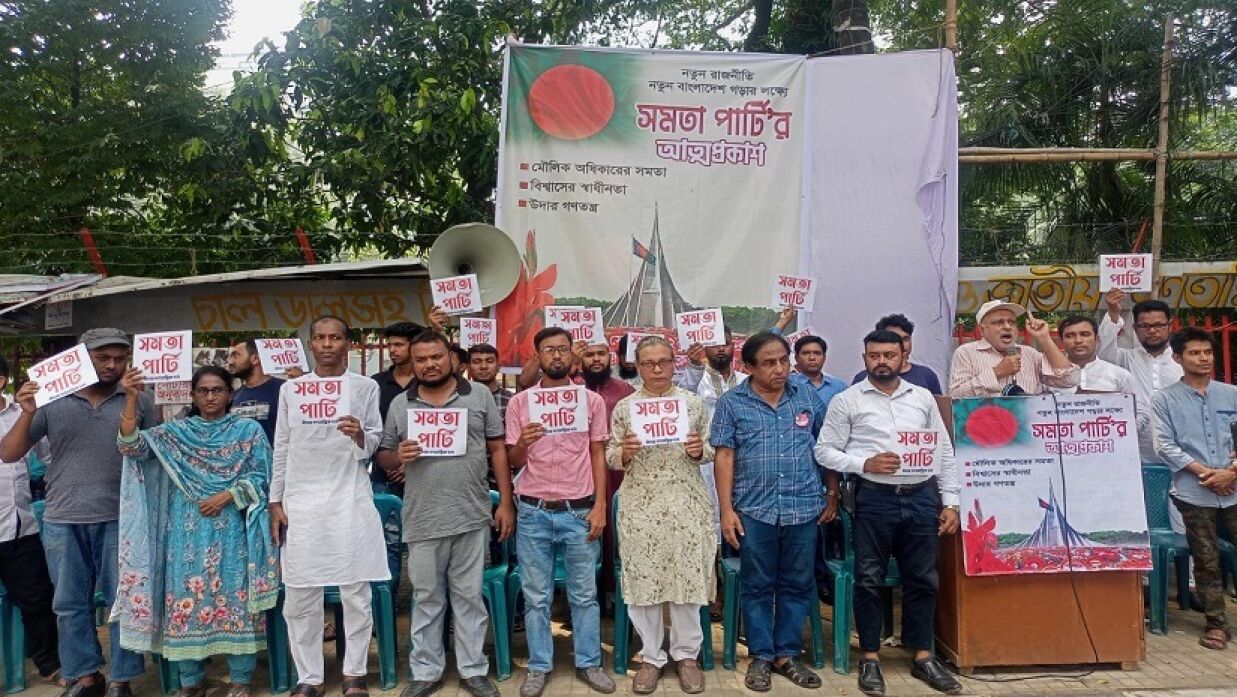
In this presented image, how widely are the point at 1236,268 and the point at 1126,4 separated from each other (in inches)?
138

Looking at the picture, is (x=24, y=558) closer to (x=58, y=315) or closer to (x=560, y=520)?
(x=560, y=520)

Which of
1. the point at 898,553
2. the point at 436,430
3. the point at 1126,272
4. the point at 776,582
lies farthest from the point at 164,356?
the point at 1126,272

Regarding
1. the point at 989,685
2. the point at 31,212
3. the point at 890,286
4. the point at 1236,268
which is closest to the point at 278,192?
the point at 31,212

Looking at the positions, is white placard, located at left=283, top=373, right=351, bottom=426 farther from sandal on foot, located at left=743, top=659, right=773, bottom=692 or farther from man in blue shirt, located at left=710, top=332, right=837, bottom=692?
sandal on foot, located at left=743, top=659, right=773, bottom=692

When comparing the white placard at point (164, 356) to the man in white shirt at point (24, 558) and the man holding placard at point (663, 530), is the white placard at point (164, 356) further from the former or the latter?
the man holding placard at point (663, 530)

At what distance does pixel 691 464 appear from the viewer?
15.7 ft

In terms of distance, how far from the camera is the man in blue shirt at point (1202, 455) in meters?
5.30

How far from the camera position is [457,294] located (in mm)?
6215

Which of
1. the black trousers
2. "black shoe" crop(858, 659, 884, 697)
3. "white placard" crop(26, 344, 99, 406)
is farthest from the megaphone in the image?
"black shoe" crop(858, 659, 884, 697)

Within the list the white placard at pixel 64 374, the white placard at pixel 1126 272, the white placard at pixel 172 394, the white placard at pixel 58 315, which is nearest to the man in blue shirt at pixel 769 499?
the white placard at pixel 1126 272

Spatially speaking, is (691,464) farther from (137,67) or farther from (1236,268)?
(137,67)

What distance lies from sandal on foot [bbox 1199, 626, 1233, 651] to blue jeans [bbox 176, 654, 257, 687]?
5.23 m

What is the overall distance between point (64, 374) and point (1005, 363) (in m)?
5.12

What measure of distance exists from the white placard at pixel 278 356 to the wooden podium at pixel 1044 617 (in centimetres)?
381
